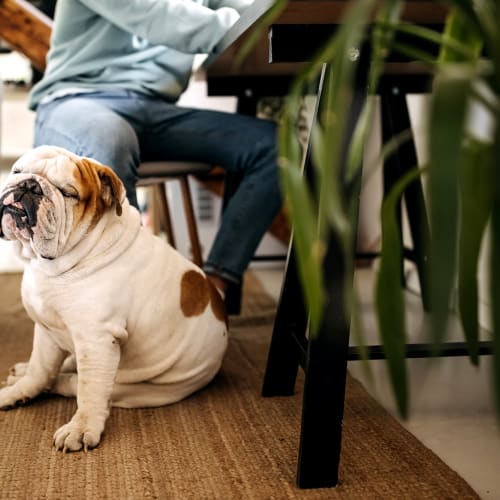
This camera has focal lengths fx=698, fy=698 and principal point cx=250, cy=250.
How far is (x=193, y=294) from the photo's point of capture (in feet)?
4.41

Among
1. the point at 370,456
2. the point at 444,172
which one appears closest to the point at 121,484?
the point at 370,456

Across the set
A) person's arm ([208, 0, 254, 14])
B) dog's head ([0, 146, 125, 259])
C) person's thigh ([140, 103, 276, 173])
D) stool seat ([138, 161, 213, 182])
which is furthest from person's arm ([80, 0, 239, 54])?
dog's head ([0, 146, 125, 259])

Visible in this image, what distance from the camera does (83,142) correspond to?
60.1 inches

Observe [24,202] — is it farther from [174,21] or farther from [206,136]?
[206,136]

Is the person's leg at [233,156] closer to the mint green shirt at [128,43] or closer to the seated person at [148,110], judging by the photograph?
the seated person at [148,110]

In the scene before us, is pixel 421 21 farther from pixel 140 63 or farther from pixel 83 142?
pixel 140 63

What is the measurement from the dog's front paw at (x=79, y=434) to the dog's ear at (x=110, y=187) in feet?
1.21

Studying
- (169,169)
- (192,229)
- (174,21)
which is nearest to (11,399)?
(169,169)

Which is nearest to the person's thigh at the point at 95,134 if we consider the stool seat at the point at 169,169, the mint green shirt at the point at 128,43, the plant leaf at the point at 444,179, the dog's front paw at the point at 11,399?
the mint green shirt at the point at 128,43

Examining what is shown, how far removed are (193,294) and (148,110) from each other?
2.05 ft

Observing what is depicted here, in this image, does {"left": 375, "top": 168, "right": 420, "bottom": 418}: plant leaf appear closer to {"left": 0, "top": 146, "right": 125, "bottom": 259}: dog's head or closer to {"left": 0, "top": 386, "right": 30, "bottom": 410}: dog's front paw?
{"left": 0, "top": 146, "right": 125, "bottom": 259}: dog's head

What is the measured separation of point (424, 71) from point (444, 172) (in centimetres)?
150

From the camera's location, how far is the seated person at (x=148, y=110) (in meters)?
1.58

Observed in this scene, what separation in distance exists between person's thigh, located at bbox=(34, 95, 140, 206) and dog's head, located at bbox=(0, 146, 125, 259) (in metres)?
0.30
